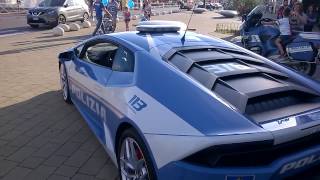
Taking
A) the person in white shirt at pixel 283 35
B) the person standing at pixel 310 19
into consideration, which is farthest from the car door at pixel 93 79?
the person standing at pixel 310 19

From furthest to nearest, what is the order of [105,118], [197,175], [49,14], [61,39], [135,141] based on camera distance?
[49,14], [61,39], [105,118], [135,141], [197,175]

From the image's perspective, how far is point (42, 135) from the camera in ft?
15.5

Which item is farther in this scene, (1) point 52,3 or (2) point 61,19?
(1) point 52,3

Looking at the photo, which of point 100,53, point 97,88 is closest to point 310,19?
point 100,53

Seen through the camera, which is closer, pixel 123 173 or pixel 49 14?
pixel 123 173

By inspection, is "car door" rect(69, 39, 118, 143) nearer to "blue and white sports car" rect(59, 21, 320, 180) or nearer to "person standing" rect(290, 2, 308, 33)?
"blue and white sports car" rect(59, 21, 320, 180)

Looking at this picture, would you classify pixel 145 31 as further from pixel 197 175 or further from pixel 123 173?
pixel 197 175

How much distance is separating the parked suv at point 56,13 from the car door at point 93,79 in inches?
528

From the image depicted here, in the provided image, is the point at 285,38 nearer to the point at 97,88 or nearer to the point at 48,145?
the point at 97,88

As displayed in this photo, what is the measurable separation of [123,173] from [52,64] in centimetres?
675

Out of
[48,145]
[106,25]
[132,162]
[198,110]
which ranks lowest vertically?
[48,145]

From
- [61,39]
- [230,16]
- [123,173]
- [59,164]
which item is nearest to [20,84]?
[59,164]

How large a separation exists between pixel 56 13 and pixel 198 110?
16.5 m

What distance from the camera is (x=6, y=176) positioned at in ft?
12.1
